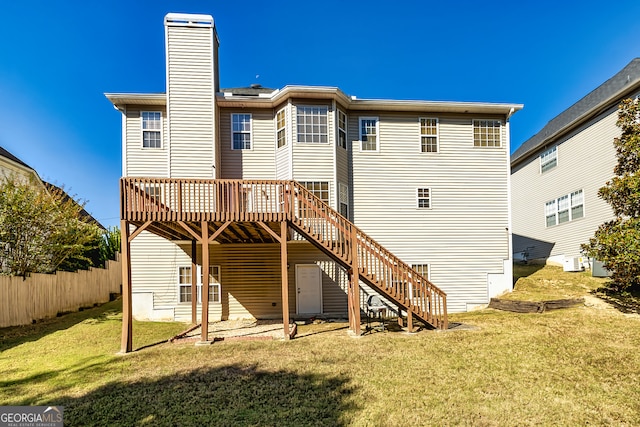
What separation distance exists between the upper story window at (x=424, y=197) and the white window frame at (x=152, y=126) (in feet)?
32.5

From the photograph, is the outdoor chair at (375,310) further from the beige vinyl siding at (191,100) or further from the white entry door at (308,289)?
the beige vinyl siding at (191,100)

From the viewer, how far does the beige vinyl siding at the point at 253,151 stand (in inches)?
520

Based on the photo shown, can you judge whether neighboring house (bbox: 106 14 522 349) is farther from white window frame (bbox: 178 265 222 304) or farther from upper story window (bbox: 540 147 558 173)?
upper story window (bbox: 540 147 558 173)

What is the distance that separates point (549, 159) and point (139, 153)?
19.3 metres

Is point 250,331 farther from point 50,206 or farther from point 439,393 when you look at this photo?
point 50,206

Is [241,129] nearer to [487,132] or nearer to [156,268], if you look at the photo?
[156,268]

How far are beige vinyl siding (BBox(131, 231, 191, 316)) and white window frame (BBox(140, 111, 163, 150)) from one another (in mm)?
3207

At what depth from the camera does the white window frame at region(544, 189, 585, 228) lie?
1611cm

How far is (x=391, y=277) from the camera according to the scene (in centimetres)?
1049

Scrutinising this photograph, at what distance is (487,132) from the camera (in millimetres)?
14047

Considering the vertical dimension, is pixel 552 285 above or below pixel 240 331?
above

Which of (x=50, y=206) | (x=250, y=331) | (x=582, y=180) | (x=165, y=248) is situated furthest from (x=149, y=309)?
(x=582, y=180)

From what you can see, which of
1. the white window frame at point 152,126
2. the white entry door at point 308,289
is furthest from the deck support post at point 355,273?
the white window frame at point 152,126

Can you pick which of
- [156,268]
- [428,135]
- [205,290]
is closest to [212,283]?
[156,268]
